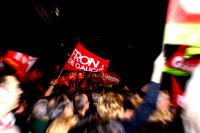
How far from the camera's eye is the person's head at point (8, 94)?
8.54ft

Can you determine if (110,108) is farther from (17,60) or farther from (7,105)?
(17,60)

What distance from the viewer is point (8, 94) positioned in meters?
2.69

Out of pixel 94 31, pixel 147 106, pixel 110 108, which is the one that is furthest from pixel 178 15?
pixel 94 31

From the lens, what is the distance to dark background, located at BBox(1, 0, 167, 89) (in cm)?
606

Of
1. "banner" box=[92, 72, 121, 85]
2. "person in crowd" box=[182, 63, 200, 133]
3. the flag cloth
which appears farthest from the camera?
"banner" box=[92, 72, 121, 85]

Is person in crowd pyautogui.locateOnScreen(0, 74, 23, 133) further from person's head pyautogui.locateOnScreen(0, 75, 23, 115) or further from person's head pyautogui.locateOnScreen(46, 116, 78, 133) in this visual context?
person's head pyautogui.locateOnScreen(46, 116, 78, 133)

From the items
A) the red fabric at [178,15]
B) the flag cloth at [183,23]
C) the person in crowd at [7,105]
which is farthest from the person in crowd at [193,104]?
the person in crowd at [7,105]

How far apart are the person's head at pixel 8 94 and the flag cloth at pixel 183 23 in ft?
5.26

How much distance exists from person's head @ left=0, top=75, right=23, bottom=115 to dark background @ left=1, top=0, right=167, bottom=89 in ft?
9.58

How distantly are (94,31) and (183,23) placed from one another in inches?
229

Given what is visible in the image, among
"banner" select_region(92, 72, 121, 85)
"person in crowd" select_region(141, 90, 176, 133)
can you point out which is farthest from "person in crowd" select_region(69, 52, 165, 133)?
"banner" select_region(92, 72, 121, 85)

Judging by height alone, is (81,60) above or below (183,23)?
below

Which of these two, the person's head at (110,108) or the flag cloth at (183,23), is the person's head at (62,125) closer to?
the person's head at (110,108)

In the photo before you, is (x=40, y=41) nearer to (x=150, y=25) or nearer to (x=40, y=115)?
(x=150, y=25)
